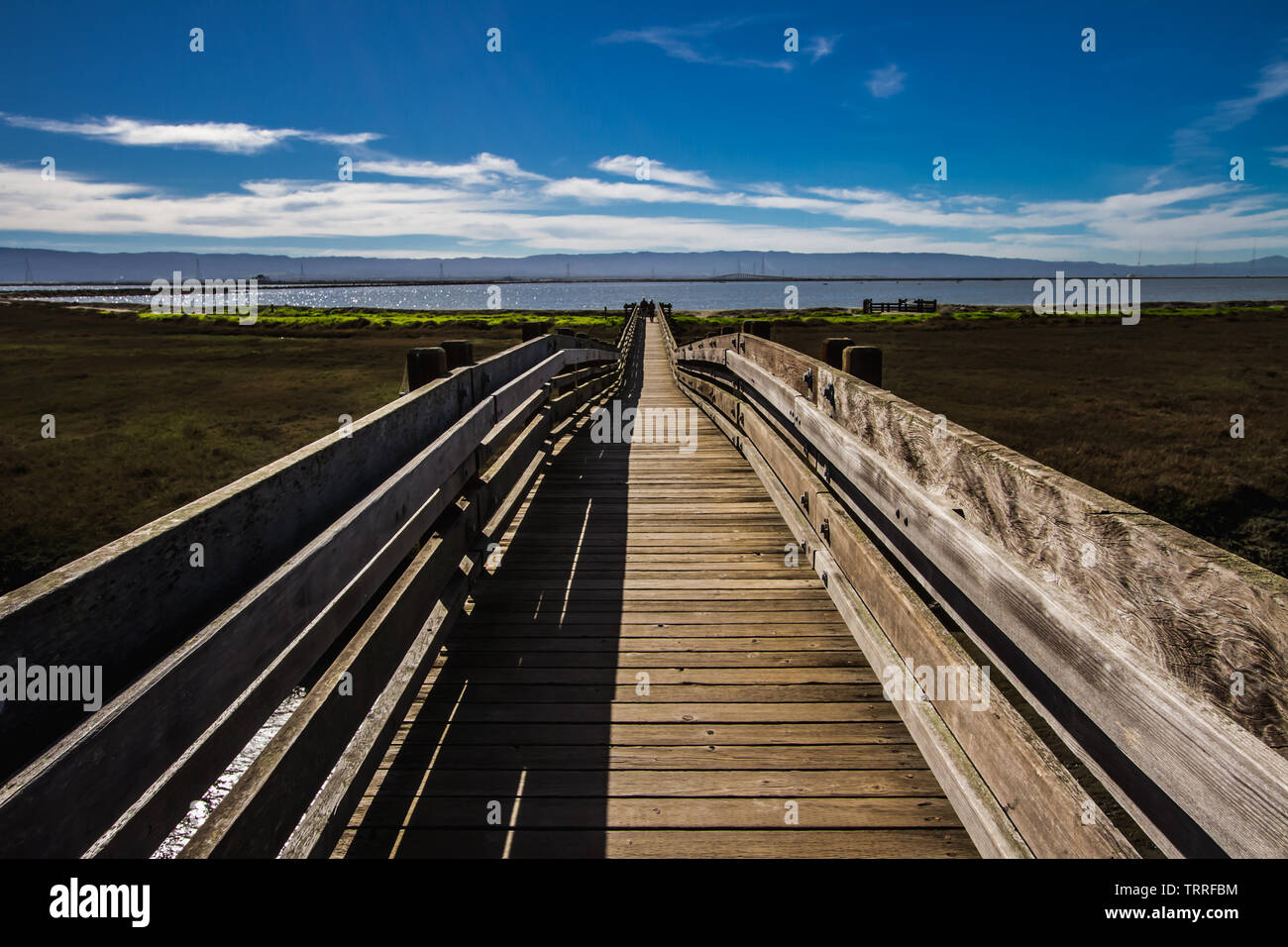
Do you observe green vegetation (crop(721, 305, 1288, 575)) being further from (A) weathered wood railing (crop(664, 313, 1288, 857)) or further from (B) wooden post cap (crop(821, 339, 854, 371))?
(A) weathered wood railing (crop(664, 313, 1288, 857))

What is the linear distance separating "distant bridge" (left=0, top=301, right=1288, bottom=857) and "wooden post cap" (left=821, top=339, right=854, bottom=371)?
302 millimetres

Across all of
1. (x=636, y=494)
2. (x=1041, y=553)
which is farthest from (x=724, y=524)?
(x=1041, y=553)

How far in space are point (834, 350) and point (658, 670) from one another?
7.93 ft

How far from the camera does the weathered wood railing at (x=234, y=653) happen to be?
3.76 ft

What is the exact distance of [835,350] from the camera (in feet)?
14.6

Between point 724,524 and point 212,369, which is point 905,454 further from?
point 212,369

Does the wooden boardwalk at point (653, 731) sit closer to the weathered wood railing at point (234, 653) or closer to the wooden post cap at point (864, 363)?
the weathered wood railing at point (234, 653)

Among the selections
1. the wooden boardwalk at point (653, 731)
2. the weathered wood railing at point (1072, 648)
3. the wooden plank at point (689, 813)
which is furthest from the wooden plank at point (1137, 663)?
the wooden boardwalk at point (653, 731)

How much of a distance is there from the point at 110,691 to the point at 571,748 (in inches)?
65.9

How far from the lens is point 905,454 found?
265 centimetres
